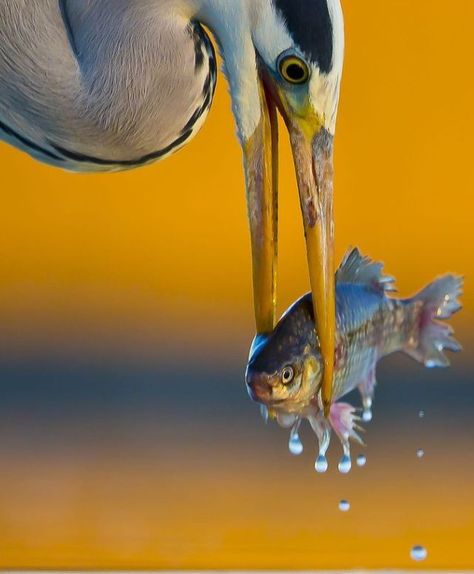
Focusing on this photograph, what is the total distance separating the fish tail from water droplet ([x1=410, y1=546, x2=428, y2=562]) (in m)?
0.31

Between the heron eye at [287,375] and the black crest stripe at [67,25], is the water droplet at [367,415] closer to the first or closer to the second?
the heron eye at [287,375]

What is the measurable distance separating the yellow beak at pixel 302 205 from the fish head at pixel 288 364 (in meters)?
0.03

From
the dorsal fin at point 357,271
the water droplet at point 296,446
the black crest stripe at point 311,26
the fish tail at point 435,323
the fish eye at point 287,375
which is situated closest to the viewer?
the black crest stripe at point 311,26

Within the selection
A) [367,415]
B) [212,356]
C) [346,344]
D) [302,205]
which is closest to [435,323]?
[367,415]

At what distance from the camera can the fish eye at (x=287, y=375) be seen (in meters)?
0.71

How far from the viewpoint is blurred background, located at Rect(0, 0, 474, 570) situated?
1.47m

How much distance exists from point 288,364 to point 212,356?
75 cm

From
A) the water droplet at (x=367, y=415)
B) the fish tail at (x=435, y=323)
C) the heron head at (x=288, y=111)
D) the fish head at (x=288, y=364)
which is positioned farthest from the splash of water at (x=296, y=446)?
the heron head at (x=288, y=111)

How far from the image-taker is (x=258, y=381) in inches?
29.6

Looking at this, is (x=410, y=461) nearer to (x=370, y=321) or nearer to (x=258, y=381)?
(x=370, y=321)

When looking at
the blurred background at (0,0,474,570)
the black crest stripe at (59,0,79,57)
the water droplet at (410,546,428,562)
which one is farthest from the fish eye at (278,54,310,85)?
the water droplet at (410,546,428,562)

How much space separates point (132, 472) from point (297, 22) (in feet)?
3.40

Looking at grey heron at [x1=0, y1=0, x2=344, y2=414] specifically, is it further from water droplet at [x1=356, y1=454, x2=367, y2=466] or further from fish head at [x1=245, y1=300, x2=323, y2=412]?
water droplet at [x1=356, y1=454, x2=367, y2=466]

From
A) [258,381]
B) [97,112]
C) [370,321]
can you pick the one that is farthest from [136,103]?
[370,321]
